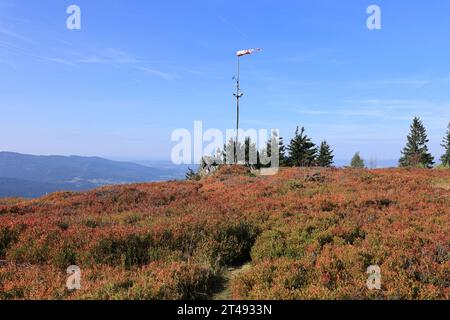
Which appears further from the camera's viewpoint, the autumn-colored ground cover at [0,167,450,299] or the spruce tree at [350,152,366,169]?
the spruce tree at [350,152,366,169]

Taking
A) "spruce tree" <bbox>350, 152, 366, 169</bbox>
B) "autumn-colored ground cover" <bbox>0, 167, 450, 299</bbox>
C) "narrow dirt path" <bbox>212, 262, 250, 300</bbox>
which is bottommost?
"narrow dirt path" <bbox>212, 262, 250, 300</bbox>

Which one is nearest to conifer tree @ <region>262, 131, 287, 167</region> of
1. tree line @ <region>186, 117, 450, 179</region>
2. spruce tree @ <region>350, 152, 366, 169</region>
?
tree line @ <region>186, 117, 450, 179</region>

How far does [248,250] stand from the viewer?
29.9 ft

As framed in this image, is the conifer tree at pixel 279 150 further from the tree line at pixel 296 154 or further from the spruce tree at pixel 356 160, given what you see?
the spruce tree at pixel 356 160

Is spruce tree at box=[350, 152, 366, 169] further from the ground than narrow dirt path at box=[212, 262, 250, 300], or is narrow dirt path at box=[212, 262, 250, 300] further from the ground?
spruce tree at box=[350, 152, 366, 169]

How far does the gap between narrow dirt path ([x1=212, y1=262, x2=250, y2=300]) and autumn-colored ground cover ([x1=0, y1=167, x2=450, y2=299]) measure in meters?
0.14

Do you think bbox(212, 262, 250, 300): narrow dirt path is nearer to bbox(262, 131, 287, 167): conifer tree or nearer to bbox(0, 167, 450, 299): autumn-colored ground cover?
bbox(0, 167, 450, 299): autumn-colored ground cover

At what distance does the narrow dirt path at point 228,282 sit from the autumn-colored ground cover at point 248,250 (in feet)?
0.47

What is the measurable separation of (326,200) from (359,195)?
205cm

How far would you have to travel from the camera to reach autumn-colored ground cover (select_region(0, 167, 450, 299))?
241 inches

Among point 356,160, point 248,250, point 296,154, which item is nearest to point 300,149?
point 296,154

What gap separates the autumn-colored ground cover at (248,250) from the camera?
6129mm

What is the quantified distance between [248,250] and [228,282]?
2.07 metres
